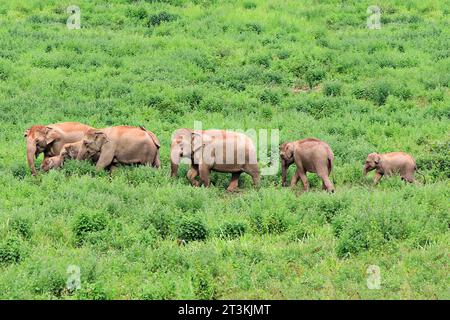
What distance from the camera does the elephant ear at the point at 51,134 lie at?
1390 cm

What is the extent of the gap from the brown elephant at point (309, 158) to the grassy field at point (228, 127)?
1.04ft

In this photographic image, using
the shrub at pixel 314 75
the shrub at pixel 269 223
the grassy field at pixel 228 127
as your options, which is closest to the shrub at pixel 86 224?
the grassy field at pixel 228 127

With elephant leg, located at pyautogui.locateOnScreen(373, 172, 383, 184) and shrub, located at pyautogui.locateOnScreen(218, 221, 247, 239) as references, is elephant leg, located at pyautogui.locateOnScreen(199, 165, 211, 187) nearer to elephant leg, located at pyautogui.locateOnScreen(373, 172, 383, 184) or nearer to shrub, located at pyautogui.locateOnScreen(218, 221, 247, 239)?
shrub, located at pyautogui.locateOnScreen(218, 221, 247, 239)

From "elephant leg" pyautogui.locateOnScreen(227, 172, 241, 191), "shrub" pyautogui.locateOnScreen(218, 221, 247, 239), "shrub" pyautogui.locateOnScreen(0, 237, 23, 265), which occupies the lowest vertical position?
"elephant leg" pyautogui.locateOnScreen(227, 172, 241, 191)

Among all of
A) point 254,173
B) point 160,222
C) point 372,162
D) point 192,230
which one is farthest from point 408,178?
point 160,222

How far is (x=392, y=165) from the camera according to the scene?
13219 mm

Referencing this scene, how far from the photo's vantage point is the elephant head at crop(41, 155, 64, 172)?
536 inches

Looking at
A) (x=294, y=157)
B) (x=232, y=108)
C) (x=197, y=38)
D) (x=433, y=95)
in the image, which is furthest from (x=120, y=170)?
(x=197, y=38)

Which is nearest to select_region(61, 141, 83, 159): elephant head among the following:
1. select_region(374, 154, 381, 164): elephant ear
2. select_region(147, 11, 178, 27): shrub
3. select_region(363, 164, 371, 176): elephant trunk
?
select_region(363, 164, 371, 176): elephant trunk

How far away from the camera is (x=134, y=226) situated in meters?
10.8

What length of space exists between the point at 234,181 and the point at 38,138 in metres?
3.27

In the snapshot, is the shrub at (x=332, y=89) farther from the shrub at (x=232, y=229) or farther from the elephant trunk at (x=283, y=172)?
the shrub at (x=232, y=229)

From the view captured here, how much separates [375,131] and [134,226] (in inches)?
266

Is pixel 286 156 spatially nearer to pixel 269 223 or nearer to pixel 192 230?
pixel 269 223
